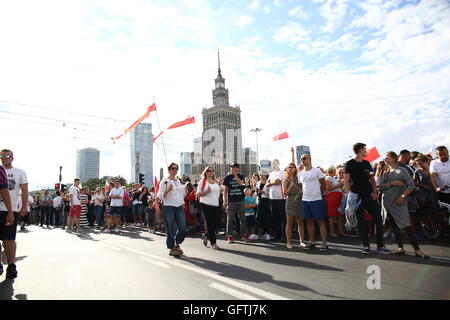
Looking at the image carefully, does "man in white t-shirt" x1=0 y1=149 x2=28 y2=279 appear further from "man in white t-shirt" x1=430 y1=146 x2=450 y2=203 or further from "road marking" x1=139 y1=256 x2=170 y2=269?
"man in white t-shirt" x1=430 y1=146 x2=450 y2=203

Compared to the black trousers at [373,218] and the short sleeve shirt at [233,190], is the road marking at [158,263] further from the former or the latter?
the black trousers at [373,218]

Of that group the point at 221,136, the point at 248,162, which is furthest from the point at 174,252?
the point at 248,162

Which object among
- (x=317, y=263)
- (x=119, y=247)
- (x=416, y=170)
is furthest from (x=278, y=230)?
(x=119, y=247)

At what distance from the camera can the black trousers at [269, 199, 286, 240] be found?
8.16 meters

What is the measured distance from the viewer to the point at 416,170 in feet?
24.9

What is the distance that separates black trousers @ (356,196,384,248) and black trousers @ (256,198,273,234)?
321cm

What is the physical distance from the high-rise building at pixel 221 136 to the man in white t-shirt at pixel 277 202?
87.8m

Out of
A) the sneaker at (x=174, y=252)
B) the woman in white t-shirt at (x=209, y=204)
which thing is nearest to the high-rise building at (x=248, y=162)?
the woman in white t-shirt at (x=209, y=204)

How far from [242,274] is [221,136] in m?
95.6

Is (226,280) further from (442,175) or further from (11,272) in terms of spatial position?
(442,175)

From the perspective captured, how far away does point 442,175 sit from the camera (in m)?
7.06

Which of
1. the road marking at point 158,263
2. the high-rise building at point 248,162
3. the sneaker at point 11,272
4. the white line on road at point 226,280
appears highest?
the high-rise building at point 248,162

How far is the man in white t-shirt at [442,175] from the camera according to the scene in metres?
7.02
